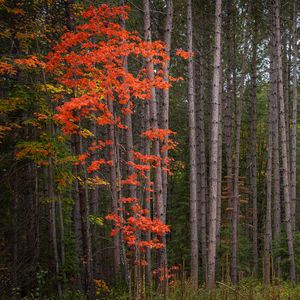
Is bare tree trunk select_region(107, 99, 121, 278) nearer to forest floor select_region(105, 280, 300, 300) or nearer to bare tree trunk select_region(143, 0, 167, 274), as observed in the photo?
bare tree trunk select_region(143, 0, 167, 274)

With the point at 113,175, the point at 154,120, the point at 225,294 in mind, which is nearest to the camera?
the point at 225,294

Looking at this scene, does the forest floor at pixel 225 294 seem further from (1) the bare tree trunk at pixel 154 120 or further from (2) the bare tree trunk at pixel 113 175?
(2) the bare tree trunk at pixel 113 175

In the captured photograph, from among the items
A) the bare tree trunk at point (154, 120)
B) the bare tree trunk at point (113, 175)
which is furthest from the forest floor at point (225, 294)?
the bare tree trunk at point (113, 175)

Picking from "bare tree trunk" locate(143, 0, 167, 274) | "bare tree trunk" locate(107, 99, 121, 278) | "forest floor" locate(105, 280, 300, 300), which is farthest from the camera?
"bare tree trunk" locate(107, 99, 121, 278)

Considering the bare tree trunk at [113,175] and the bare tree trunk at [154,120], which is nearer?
the bare tree trunk at [154,120]

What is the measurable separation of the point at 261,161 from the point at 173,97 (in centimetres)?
817

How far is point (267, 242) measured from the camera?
1203 centimetres

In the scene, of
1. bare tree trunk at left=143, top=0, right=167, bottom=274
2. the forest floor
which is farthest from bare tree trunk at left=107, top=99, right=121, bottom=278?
the forest floor

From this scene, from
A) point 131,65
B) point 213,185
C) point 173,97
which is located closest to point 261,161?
point 173,97

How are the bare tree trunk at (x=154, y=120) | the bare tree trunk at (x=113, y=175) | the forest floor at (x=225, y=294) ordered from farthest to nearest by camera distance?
the bare tree trunk at (x=113, y=175) < the bare tree trunk at (x=154, y=120) < the forest floor at (x=225, y=294)

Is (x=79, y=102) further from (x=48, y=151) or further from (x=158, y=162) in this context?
(x=158, y=162)

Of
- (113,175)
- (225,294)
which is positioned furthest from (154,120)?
(225,294)

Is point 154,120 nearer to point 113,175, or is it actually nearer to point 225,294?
point 113,175

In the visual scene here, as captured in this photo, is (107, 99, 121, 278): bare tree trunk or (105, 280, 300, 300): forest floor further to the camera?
(107, 99, 121, 278): bare tree trunk
